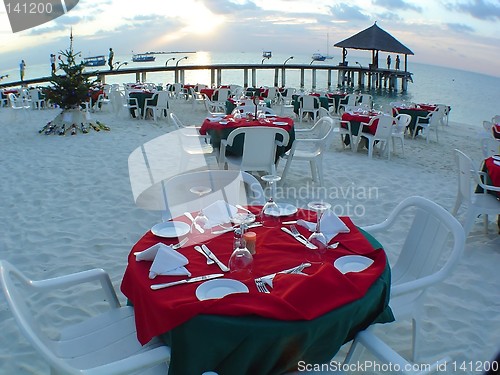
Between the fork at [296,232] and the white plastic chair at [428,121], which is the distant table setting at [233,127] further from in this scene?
the white plastic chair at [428,121]

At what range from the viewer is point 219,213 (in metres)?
2.27

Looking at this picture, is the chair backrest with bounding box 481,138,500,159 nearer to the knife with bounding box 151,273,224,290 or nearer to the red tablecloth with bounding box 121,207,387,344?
the red tablecloth with bounding box 121,207,387,344

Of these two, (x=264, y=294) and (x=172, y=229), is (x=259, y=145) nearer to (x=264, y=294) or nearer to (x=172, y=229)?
(x=172, y=229)

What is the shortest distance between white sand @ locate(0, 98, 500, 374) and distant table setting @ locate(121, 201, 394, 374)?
89 centimetres

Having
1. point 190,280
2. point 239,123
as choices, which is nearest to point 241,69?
point 239,123

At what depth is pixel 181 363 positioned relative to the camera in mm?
1442

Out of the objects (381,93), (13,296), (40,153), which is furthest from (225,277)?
(381,93)

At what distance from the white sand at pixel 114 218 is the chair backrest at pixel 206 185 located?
701mm

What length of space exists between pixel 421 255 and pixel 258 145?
275 cm

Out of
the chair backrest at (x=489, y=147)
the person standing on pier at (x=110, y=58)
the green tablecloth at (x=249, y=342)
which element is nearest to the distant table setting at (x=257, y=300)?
the green tablecloth at (x=249, y=342)

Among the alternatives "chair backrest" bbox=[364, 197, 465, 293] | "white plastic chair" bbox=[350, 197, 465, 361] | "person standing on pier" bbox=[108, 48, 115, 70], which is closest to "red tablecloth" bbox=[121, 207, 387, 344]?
"white plastic chair" bbox=[350, 197, 465, 361]

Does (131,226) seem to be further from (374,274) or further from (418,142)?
(418,142)

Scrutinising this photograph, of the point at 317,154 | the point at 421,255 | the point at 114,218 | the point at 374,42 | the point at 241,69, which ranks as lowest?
the point at 114,218

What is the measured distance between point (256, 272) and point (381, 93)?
29862mm
